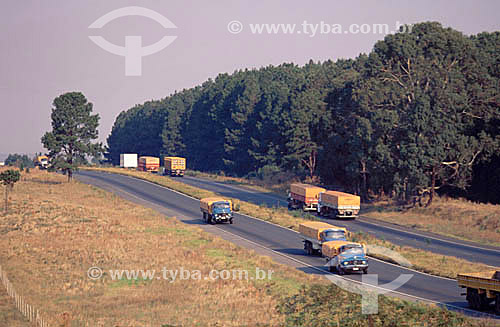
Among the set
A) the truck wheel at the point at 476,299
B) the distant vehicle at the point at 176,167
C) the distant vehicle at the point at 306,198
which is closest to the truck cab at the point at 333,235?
the truck wheel at the point at 476,299

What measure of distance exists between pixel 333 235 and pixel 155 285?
15157 millimetres

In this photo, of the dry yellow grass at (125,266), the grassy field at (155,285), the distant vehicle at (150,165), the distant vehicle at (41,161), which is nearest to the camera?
the grassy field at (155,285)

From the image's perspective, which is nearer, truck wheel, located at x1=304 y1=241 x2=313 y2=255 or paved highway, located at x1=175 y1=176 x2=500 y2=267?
truck wheel, located at x1=304 y1=241 x2=313 y2=255

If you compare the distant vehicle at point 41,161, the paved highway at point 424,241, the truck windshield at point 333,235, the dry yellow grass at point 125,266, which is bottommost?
the paved highway at point 424,241

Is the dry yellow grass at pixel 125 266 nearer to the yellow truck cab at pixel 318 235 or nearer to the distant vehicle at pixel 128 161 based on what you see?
the yellow truck cab at pixel 318 235

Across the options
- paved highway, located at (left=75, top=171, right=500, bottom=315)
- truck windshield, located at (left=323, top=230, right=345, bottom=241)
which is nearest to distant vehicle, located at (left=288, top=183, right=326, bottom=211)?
paved highway, located at (left=75, top=171, right=500, bottom=315)

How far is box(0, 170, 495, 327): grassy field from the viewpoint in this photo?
25.7 meters

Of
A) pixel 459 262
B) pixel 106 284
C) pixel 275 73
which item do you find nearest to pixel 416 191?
pixel 459 262

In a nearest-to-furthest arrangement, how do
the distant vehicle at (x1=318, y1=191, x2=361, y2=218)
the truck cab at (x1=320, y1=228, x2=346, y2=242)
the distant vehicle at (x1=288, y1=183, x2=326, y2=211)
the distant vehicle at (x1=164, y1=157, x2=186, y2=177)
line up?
the truck cab at (x1=320, y1=228, x2=346, y2=242) < the distant vehicle at (x1=318, y1=191, x2=361, y2=218) < the distant vehicle at (x1=288, y1=183, x2=326, y2=211) < the distant vehicle at (x1=164, y1=157, x2=186, y2=177)

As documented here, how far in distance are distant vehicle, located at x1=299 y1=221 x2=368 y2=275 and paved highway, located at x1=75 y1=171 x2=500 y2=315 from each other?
66 cm

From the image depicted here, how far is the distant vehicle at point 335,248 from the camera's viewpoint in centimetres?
3900

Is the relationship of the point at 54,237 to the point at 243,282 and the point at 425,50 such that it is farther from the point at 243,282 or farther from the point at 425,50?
the point at 425,50

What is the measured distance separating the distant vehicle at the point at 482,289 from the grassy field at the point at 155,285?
286cm

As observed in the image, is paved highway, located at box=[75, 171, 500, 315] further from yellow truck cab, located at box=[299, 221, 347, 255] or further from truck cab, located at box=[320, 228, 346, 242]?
truck cab, located at box=[320, 228, 346, 242]
